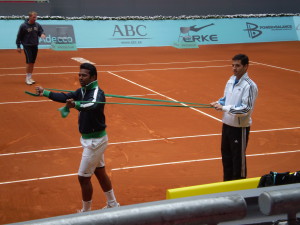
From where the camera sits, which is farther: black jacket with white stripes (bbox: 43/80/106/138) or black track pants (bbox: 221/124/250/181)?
black track pants (bbox: 221/124/250/181)

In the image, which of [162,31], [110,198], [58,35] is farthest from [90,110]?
[162,31]

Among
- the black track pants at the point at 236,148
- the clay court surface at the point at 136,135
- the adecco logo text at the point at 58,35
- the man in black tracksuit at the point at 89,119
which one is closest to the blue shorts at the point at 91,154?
the man in black tracksuit at the point at 89,119

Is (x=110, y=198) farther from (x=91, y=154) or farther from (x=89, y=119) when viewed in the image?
(x=89, y=119)

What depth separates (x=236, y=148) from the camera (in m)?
6.70

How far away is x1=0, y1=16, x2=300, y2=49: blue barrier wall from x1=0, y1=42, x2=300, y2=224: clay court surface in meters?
3.66

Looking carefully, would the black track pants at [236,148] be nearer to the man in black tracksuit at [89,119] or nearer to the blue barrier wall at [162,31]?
the man in black tracksuit at [89,119]

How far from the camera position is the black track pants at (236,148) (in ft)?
21.9

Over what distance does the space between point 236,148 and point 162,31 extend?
19.2 metres

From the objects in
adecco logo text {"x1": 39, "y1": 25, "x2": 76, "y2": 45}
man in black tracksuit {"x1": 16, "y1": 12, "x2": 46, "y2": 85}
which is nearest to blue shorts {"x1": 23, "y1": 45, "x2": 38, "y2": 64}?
man in black tracksuit {"x1": 16, "y1": 12, "x2": 46, "y2": 85}

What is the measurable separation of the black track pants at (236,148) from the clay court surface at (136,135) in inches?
49.7

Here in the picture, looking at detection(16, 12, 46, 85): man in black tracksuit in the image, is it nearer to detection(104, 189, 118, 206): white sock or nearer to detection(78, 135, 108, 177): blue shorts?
detection(104, 189, 118, 206): white sock

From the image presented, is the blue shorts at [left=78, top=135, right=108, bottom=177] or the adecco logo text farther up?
the adecco logo text

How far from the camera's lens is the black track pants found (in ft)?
21.9

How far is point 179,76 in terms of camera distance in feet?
56.6
